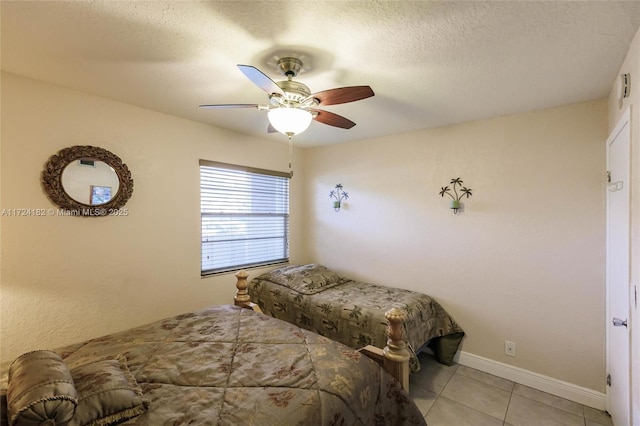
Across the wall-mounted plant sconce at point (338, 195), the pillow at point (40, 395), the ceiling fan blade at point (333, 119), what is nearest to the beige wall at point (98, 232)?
the pillow at point (40, 395)

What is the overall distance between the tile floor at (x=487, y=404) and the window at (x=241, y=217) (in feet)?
7.23

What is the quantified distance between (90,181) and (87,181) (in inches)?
0.8

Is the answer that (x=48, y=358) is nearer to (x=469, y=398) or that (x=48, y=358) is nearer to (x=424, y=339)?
(x=424, y=339)

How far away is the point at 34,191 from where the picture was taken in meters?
1.99

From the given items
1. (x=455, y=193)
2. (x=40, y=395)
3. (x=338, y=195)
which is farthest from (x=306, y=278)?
(x=40, y=395)

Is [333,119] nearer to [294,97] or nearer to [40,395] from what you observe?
[294,97]

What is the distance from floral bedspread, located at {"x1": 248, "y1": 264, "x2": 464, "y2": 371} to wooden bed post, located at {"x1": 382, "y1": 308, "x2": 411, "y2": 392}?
643 millimetres

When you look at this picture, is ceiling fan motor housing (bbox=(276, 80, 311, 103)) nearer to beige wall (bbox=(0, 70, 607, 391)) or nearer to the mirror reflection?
beige wall (bbox=(0, 70, 607, 391))

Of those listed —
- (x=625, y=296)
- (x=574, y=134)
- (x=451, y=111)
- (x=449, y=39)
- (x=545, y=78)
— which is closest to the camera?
(x=449, y=39)

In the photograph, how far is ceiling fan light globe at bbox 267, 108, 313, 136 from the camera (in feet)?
5.33

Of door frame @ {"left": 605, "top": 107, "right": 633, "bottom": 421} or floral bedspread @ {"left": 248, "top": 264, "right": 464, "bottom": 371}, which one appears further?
floral bedspread @ {"left": 248, "top": 264, "right": 464, "bottom": 371}

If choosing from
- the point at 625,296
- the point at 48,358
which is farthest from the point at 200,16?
the point at 625,296

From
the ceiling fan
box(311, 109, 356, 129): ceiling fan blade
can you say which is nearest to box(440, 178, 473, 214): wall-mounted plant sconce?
box(311, 109, 356, 129): ceiling fan blade

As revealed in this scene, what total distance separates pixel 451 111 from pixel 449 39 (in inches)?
44.5
